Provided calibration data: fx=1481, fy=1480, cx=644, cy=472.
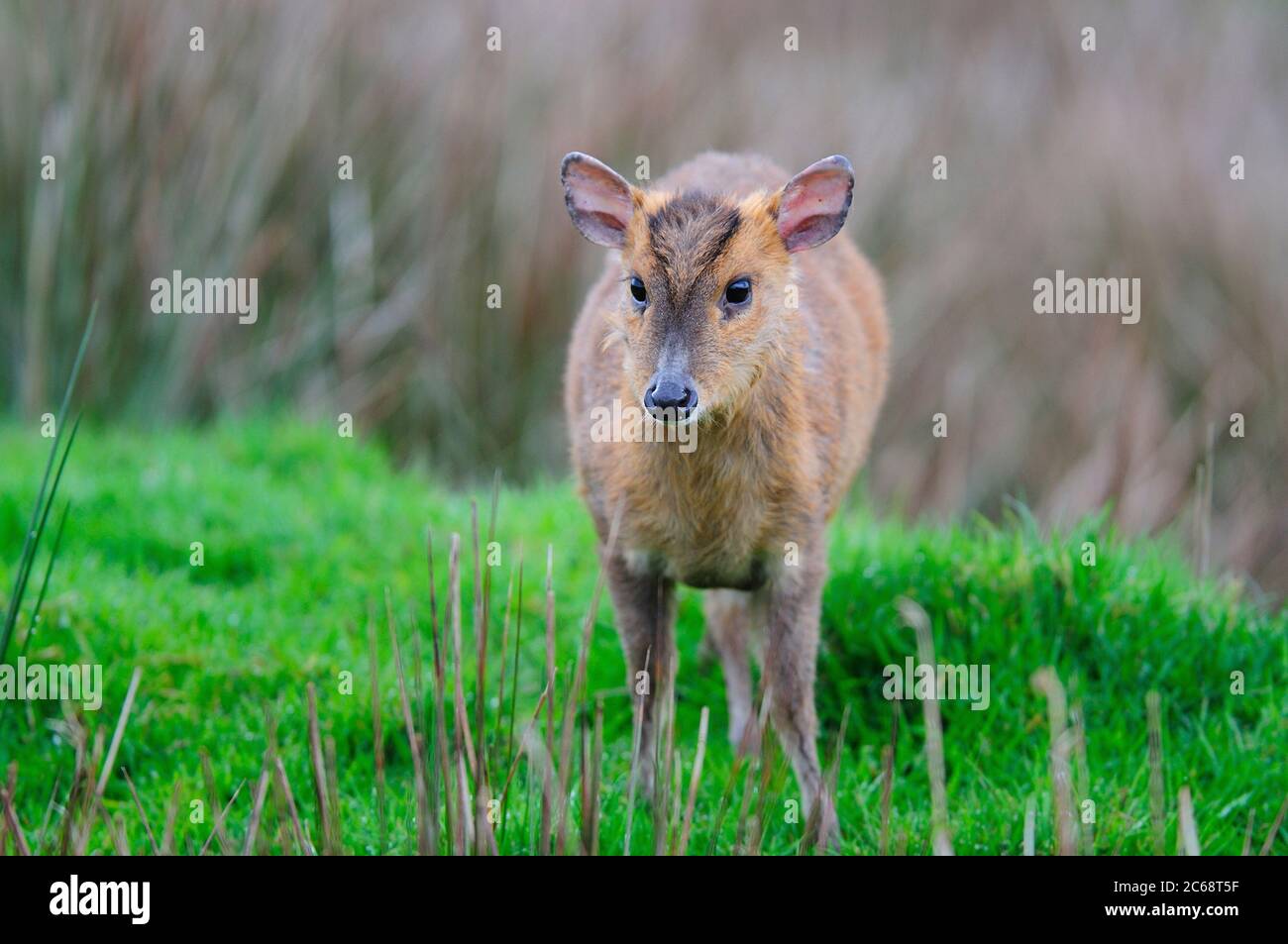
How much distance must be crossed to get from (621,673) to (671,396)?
6.33 feet

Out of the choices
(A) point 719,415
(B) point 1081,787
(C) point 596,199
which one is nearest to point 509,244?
(C) point 596,199

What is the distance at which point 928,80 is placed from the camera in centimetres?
1153

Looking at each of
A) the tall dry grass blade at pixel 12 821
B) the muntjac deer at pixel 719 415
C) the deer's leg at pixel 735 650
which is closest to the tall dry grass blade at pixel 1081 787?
the muntjac deer at pixel 719 415

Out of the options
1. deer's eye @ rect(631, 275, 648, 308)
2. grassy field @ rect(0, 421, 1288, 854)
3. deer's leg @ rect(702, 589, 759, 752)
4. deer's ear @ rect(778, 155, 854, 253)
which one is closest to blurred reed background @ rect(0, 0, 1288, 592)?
grassy field @ rect(0, 421, 1288, 854)

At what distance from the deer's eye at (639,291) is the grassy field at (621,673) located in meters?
1.28

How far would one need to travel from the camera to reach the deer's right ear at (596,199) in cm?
459

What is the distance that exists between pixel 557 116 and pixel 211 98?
2.15m

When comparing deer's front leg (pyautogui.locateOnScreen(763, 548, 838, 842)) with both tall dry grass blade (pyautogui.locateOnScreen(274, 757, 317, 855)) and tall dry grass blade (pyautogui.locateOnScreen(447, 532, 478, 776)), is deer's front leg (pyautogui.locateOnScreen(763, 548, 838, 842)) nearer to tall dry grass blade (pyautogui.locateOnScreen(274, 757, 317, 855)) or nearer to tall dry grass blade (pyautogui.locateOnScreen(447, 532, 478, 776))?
tall dry grass blade (pyautogui.locateOnScreen(447, 532, 478, 776))

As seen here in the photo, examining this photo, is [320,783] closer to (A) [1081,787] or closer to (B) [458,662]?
(B) [458,662]

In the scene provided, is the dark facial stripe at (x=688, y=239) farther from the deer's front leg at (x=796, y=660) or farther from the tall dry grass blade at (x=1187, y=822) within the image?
the tall dry grass blade at (x=1187, y=822)

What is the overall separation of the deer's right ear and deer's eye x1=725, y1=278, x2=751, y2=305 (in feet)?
1.51
